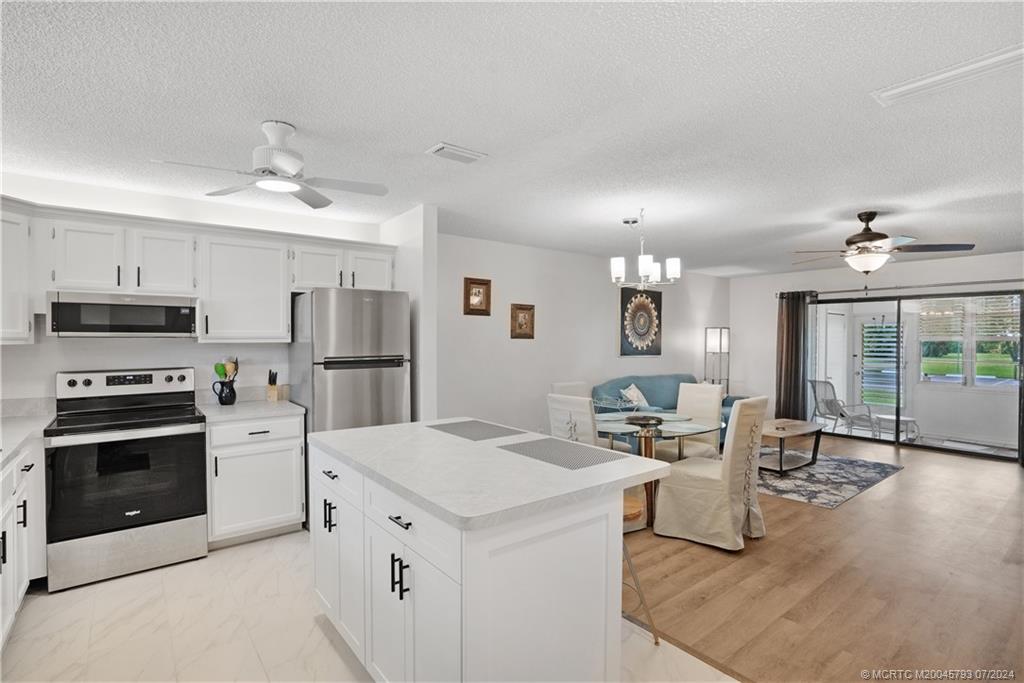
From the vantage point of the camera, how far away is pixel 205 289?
11.7 ft

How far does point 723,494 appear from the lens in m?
3.36

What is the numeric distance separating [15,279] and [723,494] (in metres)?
4.43

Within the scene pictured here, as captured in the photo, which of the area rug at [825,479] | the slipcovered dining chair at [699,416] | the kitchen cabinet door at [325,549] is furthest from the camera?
the area rug at [825,479]

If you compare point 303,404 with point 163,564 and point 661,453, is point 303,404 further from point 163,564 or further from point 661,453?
point 661,453

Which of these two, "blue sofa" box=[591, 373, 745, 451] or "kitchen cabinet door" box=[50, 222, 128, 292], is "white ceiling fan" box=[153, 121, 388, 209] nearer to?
"kitchen cabinet door" box=[50, 222, 128, 292]

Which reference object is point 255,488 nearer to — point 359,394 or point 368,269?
point 359,394

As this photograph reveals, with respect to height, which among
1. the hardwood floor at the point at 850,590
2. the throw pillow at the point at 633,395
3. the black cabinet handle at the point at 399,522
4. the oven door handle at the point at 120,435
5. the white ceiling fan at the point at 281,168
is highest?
the white ceiling fan at the point at 281,168

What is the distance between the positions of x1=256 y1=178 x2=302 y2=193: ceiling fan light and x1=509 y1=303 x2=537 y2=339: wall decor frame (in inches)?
125

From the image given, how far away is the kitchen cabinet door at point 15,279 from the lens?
283 cm

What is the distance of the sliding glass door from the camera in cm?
605

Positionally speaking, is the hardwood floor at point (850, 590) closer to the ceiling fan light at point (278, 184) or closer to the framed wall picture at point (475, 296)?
the framed wall picture at point (475, 296)

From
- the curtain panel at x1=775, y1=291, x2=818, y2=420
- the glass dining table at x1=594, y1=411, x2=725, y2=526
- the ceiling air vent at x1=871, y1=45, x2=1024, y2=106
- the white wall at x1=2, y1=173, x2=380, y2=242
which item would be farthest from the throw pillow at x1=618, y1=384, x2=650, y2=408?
the ceiling air vent at x1=871, y1=45, x2=1024, y2=106

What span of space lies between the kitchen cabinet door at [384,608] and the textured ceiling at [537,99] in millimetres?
1770

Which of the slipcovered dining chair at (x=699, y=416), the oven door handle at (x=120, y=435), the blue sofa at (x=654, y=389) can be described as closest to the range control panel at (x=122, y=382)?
the oven door handle at (x=120, y=435)
